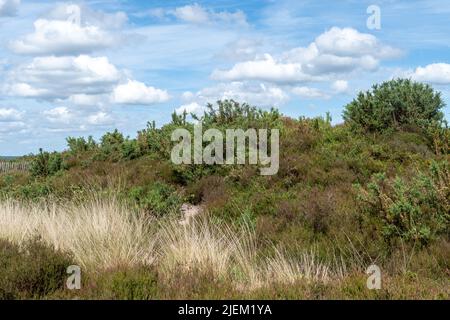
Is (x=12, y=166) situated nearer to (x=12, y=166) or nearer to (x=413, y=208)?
(x=12, y=166)

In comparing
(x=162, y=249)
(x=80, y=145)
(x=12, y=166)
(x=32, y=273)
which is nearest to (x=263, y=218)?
(x=162, y=249)

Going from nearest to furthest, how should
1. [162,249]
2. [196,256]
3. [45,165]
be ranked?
[196,256] → [162,249] → [45,165]

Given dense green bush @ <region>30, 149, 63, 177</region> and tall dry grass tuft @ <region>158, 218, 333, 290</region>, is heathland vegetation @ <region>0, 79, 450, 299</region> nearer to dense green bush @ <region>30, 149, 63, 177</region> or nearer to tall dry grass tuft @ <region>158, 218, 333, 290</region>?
tall dry grass tuft @ <region>158, 218, 333, 290</region>

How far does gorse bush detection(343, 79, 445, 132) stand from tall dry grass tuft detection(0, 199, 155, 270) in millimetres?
7855

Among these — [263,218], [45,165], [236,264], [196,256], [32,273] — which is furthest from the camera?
[45,165]

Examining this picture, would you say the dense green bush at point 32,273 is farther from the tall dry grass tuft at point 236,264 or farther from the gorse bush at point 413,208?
the gorse bush at point 413,208

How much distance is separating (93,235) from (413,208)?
482 centimetres

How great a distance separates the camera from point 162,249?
27.8 feet

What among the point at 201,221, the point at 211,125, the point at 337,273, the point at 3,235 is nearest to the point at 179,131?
the point at 211,125

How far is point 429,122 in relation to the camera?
15328 millimetres

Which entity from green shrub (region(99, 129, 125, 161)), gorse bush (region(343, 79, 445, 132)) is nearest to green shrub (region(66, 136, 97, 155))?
green shrub (region(99, 129, 125, 161))

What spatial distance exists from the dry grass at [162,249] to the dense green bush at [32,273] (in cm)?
74
